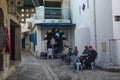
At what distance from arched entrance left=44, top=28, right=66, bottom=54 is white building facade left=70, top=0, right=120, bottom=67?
16.6 feet

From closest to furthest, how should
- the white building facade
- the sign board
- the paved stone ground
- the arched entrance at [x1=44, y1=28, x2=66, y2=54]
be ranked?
1. the sign board
2. the paved stone ground
3. the white building facade
4. the arched entrance at [x1=44, y1=28, x2=66, y2=54]

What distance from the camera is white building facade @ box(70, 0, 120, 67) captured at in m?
16.9

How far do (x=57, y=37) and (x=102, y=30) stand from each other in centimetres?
1020

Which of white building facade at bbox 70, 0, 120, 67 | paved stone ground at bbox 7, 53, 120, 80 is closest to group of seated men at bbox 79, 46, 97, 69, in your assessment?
paved stone ground at bbox 7, 53, 120, 80

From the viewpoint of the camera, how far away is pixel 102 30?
18.4m

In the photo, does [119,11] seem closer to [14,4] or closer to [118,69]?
Result: [118,69]

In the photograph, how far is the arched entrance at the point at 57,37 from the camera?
27719 mm

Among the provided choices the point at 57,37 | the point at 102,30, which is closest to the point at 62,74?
the point at 102,30

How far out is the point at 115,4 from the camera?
1692 cm

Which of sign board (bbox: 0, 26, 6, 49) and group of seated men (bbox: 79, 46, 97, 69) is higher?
sign board (bbox: 0, 26, 6, 49)

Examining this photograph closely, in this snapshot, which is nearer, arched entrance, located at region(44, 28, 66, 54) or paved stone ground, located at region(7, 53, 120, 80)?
paved stone ground, located at region(7, 53, 120, 80)

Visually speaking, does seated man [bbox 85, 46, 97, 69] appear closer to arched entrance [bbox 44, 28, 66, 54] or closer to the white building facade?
the white building facade

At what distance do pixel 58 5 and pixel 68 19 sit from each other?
165 inches

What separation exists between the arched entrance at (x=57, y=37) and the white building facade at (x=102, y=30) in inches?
199
